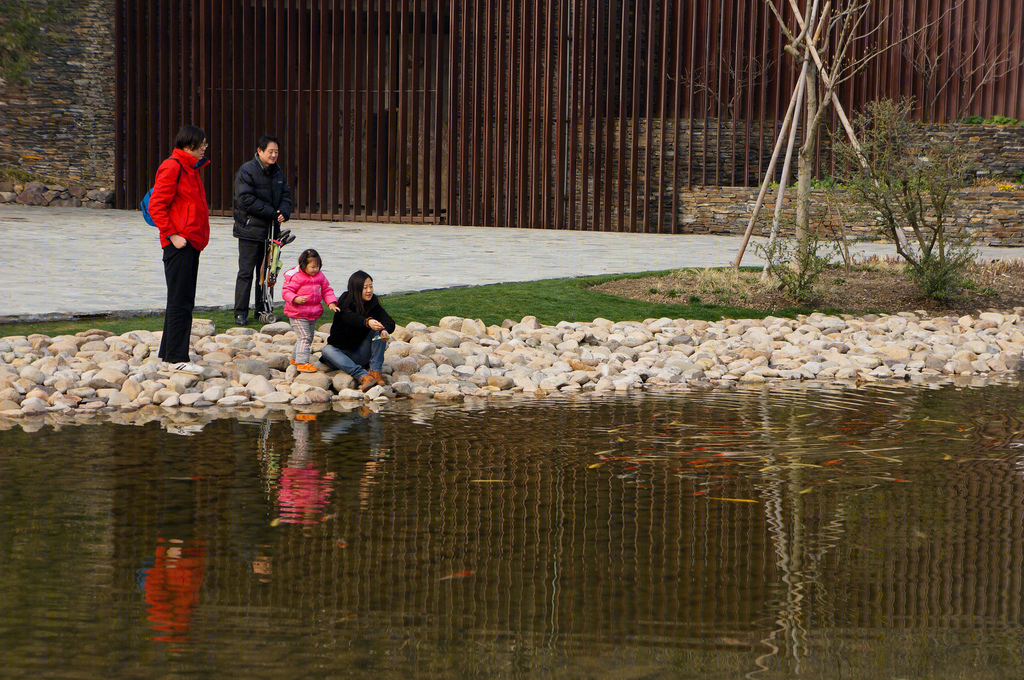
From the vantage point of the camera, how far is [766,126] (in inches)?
792

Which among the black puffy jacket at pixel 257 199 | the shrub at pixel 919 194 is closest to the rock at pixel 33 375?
the black puffy jacket at pixel 257 199

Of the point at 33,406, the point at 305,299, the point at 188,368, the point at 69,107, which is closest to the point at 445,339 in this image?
the point at 305,299

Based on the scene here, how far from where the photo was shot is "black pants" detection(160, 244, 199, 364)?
7297mm

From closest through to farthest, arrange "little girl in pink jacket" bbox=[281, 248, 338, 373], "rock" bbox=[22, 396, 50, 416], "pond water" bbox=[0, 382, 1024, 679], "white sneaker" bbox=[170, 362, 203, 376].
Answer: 1. "pond water" bbox=[0, 382, 1024, 679]
2. "rock" bbox=[22, 396, 50, 416]
3. "white sneaker" bbox=[170, 362, 203, 376]
4. "little girl in pink jacket" bbox=[281, 248, 338, 373]

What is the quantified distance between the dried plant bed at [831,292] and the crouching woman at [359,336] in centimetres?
410

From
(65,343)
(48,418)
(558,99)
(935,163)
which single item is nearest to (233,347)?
(65,343)

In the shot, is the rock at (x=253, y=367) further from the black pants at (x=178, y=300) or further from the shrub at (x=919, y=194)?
the shrub at (x=919, y=194)

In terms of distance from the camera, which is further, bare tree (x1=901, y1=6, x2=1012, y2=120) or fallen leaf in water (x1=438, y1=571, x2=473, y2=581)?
bare tree (x1=901, y1=6, x2=1012, y2=120)

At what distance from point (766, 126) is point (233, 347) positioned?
46.5ft

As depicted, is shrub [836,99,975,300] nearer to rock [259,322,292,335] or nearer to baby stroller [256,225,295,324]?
baby stroller [256,225,295,324]

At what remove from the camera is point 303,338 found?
7.63 meters

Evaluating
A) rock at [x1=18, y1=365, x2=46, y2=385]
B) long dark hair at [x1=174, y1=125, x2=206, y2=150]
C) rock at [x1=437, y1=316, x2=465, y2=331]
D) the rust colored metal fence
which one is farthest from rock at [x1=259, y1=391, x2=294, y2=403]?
the rust colored metal fence

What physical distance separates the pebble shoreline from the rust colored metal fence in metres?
10.1

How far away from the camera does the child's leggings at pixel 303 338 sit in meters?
7.57
